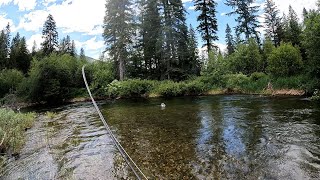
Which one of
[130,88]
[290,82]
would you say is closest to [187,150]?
[290,82]

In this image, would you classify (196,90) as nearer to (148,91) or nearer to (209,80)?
(209,80)

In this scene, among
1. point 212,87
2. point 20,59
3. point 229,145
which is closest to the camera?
→ point 229,145

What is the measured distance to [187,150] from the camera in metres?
8.18

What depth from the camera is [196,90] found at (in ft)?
94.7

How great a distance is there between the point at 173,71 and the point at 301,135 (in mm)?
25764

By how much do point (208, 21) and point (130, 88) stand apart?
1425 cm

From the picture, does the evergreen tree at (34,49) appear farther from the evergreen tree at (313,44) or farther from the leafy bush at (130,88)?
the evergreen tree at (313,44)

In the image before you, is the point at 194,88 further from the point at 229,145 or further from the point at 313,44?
the point at 229,145

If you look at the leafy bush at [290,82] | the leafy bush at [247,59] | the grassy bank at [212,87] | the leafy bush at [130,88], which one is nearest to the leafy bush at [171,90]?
the grassy bank at [212,87]

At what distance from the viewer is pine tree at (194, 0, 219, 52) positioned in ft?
117

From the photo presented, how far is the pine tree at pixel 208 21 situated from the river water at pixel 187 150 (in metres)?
23.8

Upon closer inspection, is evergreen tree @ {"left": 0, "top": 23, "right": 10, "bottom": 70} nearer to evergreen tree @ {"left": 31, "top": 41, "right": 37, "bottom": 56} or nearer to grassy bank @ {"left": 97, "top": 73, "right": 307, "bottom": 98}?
evergreen tree @ {"left": 31, "top": 41, "right": 37, "bottom": 56}

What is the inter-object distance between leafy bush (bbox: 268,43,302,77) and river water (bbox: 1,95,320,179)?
12.4m

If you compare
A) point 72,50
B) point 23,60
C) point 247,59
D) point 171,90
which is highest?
point 72,50
